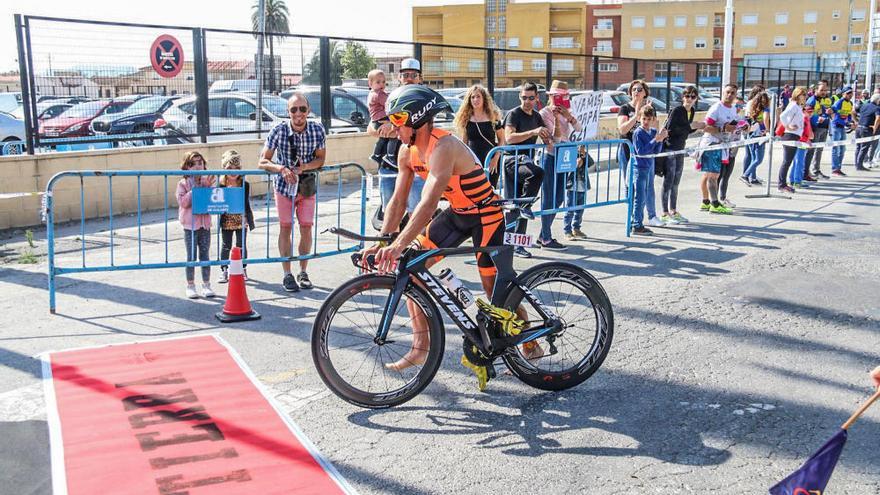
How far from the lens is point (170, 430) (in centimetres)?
475

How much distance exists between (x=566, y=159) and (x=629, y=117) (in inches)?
78.0

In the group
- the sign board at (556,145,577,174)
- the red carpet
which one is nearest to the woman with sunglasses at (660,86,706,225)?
the sign board at (556,145,577,174)

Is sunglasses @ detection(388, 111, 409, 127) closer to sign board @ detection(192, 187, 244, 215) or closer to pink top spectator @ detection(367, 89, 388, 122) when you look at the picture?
sign board @ detection(192, 187, 244, 215)

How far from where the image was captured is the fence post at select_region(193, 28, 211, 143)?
13.9m

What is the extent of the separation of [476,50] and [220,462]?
54.4ft

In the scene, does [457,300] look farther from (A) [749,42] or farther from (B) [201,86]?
(A) [749,42]

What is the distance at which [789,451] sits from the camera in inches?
176

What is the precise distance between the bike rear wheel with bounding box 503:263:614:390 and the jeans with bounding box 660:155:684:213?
6738 millimetres

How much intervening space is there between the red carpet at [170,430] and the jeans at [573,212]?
563 cm

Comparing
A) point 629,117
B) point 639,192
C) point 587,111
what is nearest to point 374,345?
point 639,192

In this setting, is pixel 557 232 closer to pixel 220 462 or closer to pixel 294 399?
pixel 294 399

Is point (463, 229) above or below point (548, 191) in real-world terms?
above

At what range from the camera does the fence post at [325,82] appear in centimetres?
1608

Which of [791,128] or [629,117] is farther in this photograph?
[791,128]
